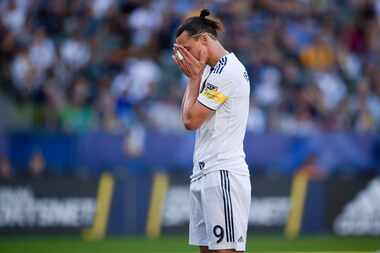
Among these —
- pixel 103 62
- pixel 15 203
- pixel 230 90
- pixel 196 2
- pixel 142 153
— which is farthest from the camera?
pixel 196 2

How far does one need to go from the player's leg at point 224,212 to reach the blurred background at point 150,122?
28.0 ft

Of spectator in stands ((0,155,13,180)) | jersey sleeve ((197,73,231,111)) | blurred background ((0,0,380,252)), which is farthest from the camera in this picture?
blurred background ((0,0,380,252))

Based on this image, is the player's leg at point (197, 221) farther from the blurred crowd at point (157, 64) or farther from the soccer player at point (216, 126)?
the blurred crowd at point (157, 64)

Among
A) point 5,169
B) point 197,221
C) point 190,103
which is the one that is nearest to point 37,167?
point 5,169

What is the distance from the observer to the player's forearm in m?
6.97

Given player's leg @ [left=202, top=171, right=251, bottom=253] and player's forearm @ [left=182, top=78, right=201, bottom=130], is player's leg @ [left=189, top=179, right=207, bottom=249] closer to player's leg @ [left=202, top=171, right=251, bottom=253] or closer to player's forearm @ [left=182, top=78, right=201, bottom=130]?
player's leg @ [left=202, top=171, right=251, bottom=253]

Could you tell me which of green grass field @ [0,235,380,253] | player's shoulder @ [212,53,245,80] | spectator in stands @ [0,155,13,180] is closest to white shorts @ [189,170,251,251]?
player's shoulder @ [212,53,245,80]

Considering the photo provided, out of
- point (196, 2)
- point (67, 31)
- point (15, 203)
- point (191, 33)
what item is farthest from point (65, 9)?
point (191, 33)

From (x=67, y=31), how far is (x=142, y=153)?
11.1ft

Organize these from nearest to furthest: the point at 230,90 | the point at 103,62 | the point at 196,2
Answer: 1. the point at 230,90
2. the point at 103,62
3. the point at 196,2

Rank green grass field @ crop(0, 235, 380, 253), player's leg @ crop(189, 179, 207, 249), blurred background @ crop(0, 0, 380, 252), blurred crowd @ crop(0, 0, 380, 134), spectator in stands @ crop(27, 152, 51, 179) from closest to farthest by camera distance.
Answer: player's leg @ crop(189, 179, 207, 249), green grass field @ crop(0, 235, 380, 253), spectator in stands @ crop(27, 152, 51, 179), blurred background @ crop(0, 0, 380, 252), blurred crowd @ crop(0, 0, 380, 134)

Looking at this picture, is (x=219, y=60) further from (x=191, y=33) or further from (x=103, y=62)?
(x=103, y=62)

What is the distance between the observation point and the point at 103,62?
60.4 ft

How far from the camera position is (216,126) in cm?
704
